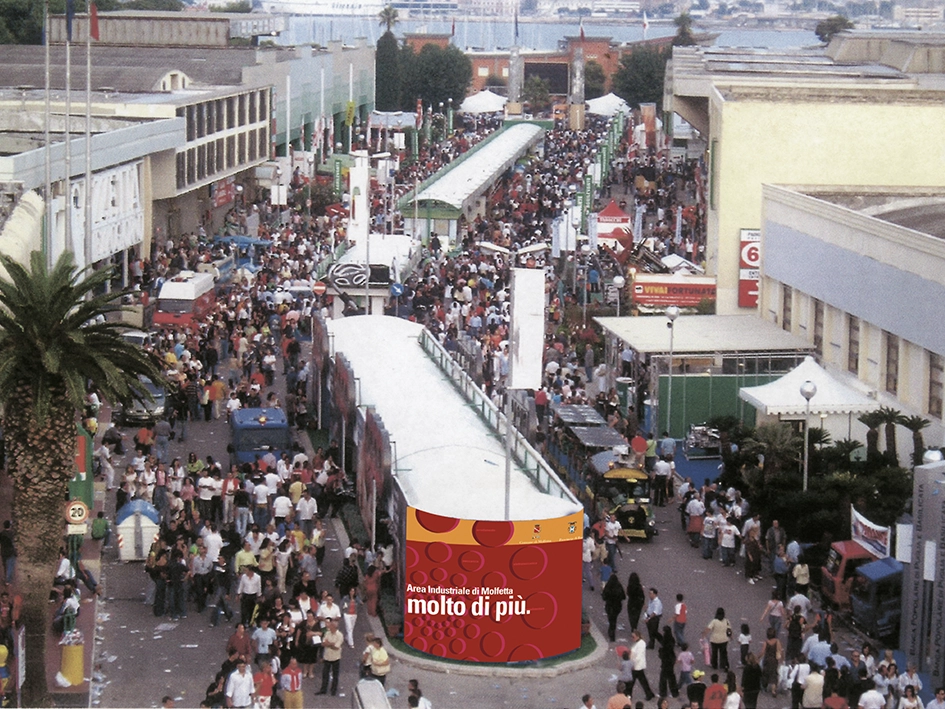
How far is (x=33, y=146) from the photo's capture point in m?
43.9

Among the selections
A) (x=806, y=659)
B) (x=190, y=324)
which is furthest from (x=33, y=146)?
(x=806, y=659)

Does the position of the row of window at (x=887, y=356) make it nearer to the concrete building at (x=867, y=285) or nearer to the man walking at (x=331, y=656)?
the concrete building at (x=867, y=285)

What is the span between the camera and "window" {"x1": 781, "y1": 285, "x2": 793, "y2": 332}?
37.9 meters

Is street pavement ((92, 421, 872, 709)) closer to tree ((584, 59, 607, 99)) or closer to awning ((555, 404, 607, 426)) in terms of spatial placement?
awning ((555, 404, 607, 426))

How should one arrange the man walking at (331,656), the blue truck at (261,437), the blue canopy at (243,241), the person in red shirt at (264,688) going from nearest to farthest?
the person in red shirt at (264,688), the man walking at (331,656), the blue truck at (261,437), the blue canopy at (243,241)

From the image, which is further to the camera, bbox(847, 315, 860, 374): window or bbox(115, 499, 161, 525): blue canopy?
bbox(847, 315, 860, 374): window

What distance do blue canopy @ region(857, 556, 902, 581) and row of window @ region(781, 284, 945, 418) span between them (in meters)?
7.22

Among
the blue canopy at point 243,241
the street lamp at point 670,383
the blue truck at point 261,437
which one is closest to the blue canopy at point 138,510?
the blue truck at point 261,437

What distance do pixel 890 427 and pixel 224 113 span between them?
40553 mm

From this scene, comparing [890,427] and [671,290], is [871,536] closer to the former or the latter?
[890,427]

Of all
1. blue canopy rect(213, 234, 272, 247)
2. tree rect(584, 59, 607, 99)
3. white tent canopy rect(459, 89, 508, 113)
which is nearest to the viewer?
blue canopy rect(213, 234, 272, 247)

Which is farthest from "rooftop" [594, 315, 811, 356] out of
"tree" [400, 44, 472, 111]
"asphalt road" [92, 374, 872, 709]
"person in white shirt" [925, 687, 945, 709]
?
"tree" [400, 44, 472, 111]

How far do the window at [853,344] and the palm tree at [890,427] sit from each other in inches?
150

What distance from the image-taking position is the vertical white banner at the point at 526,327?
21.8 metres
